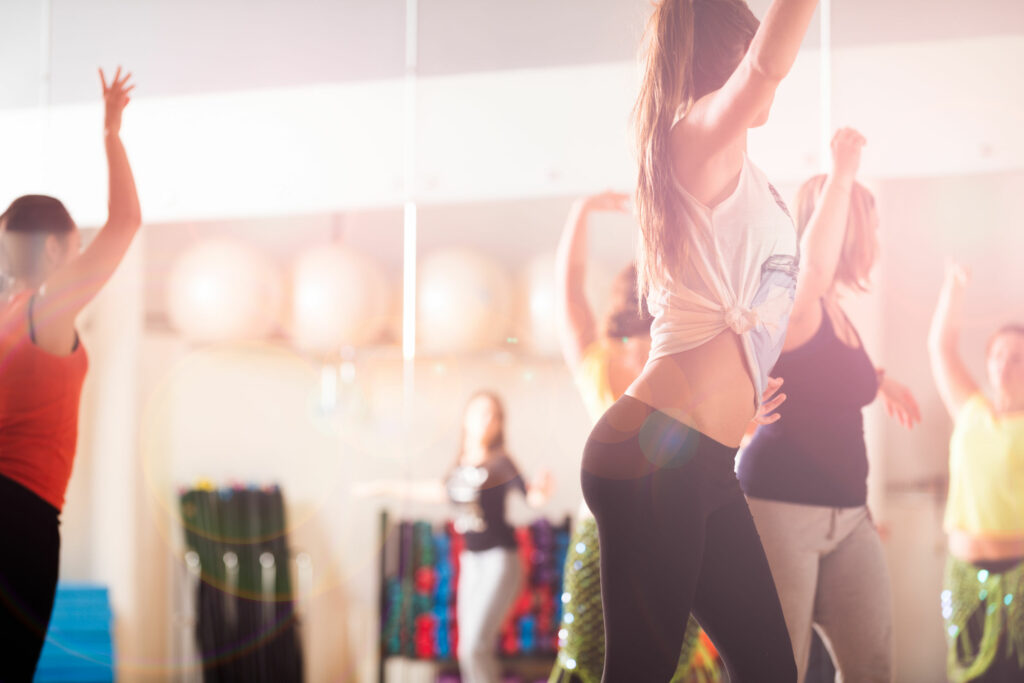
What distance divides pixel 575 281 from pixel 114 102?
62.6 inches

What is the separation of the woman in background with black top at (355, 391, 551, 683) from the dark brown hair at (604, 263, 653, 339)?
1.75 feet

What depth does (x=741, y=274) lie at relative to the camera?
6.98ft

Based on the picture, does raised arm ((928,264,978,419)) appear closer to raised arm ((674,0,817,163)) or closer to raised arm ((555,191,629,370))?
raised arm ((674,0,817,163))

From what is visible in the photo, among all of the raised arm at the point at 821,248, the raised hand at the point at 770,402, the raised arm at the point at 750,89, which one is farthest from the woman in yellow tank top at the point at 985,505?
the raised arm at the point at 750,89

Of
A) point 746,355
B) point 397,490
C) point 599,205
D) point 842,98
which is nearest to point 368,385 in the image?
point 397,490

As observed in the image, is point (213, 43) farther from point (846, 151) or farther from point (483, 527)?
point (846, 151)

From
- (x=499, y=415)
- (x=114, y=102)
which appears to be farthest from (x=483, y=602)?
(x=114, y=102)

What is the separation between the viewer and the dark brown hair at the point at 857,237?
2.30 meters

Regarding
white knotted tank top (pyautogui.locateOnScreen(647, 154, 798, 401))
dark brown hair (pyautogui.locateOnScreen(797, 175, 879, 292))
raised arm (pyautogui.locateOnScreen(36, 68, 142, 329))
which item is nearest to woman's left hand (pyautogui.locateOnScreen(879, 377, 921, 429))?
dark brown hair (pyautogui.locateOnScreen(797, 175, 879, 292))

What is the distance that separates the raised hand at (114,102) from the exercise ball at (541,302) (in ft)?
4.54

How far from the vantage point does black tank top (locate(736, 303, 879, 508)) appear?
7.39ft

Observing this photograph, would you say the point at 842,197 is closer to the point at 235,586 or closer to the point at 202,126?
the point at 202,126

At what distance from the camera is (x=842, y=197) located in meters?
2.30

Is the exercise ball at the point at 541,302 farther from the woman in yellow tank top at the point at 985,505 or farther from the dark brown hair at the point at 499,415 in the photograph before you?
the woman in yellow tank top at the point at 985,505
